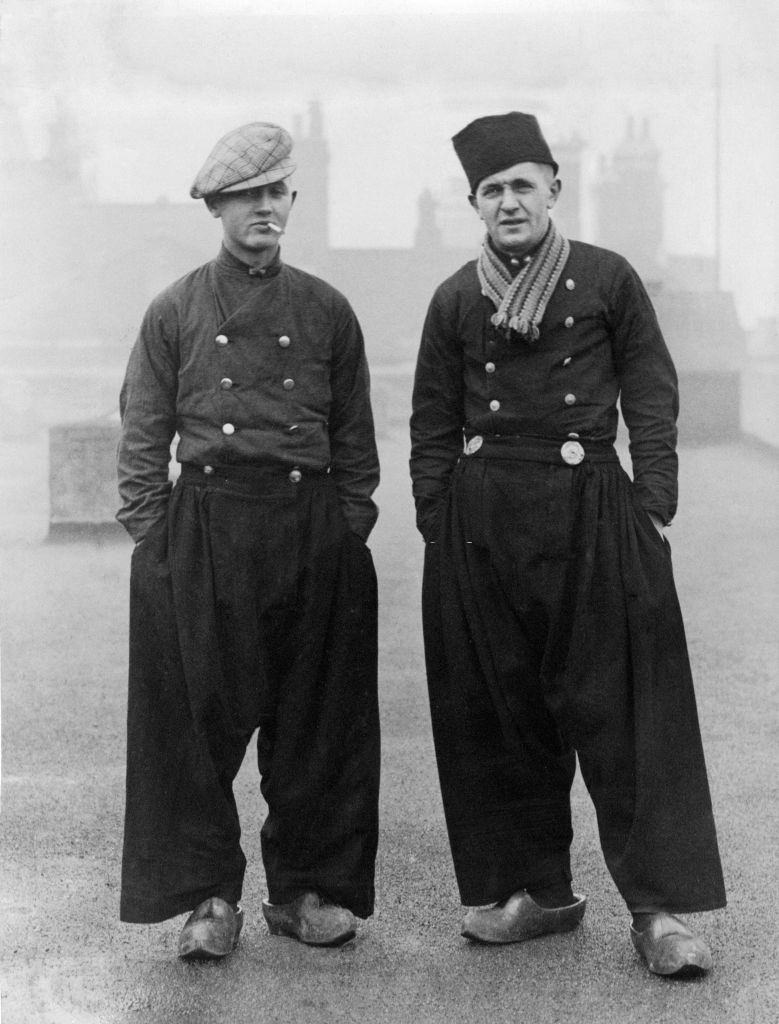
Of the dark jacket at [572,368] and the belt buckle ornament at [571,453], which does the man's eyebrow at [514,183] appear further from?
the belt buckle ornament at [571,453]

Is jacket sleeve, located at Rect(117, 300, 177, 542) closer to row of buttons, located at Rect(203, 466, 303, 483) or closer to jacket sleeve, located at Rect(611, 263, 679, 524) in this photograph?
row of buttons, located at Rect(203, 466, 303, 483)

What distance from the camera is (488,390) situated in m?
3.37

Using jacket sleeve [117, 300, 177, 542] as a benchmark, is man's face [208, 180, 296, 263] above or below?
above

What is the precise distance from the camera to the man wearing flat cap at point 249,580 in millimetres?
3334

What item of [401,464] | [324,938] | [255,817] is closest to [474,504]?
[324,938]

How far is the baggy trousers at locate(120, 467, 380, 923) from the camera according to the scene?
335 centimetres

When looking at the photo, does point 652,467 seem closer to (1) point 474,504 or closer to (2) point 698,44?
(1) point 474,504

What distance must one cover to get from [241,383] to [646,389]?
3.16 ft

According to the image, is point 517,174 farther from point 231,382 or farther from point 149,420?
point 149,420

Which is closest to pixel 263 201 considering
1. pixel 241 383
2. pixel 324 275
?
pixel 241 383

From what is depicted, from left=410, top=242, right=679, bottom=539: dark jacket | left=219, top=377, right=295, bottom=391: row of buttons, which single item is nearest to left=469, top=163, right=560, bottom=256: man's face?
left=410, top=242, right=679, bottom=539: dark jacket

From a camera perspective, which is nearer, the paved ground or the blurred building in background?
the paved ground

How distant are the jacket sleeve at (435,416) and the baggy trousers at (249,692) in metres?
0.22

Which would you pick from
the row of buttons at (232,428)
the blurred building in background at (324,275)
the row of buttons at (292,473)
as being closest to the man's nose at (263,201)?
the row of buttons at (232,428)
